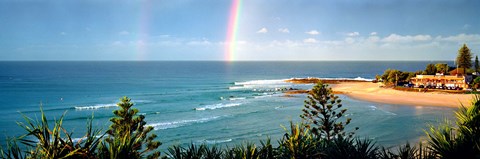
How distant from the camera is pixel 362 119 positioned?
4378 cm

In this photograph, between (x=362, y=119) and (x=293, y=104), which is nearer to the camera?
(x=362, y=119)

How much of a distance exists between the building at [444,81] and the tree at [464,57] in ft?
57.7

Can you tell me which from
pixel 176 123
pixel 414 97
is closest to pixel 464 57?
pixel 414 97

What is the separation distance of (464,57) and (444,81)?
21444mm

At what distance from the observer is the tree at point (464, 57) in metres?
88.3

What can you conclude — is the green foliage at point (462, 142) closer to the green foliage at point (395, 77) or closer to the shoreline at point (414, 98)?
the shoreline at point (414, 98)

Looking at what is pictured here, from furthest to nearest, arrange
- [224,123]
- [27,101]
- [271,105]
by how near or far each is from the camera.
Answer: [27,101]
[271,105]
[224,123]

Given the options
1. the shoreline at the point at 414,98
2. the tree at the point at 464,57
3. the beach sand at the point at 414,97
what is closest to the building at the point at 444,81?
the shoreline at the point at 414,98

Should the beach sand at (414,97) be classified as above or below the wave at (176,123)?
above

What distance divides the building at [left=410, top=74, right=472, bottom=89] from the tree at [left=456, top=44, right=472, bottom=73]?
17.6 metres

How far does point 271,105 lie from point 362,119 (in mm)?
16276

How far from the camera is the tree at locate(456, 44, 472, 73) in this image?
88.3 meters

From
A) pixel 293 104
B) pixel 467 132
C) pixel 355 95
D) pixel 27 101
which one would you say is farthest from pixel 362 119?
pixel 27 101

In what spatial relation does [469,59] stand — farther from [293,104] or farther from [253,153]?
[253,153]
